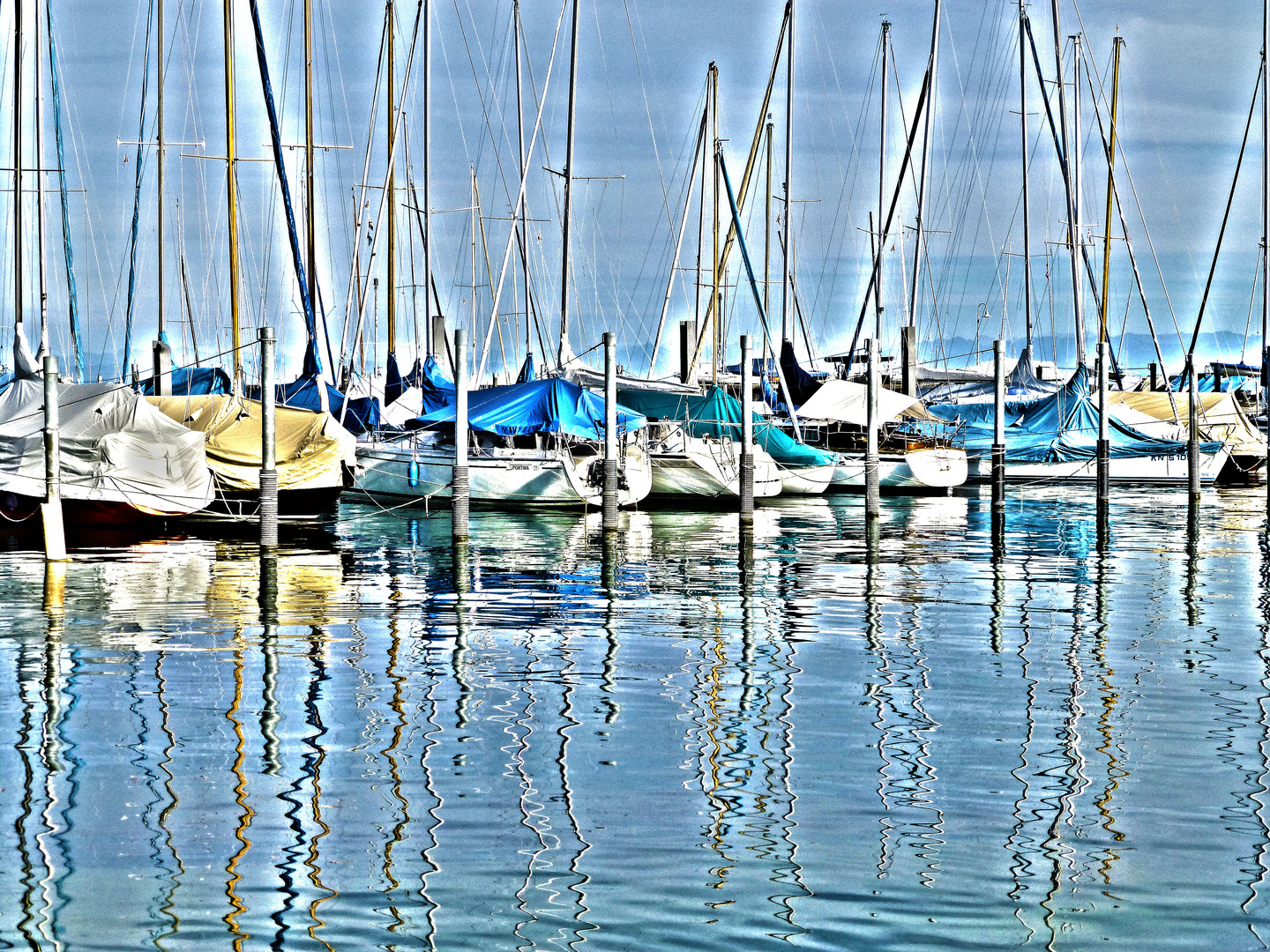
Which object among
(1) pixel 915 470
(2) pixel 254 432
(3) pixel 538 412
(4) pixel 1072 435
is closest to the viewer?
(2) pixel 254 432


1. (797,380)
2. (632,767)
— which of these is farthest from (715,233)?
(632,767)

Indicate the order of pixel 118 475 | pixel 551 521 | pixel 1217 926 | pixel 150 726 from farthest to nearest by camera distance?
pixel 551 521, pixel 118 475, pixel 150 726, pixel 1217 926

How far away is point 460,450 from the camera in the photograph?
25.9 metres

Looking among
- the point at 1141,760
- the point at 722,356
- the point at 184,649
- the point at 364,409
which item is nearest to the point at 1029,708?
the point at 1141,760

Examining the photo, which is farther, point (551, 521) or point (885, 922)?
point (551, 521)

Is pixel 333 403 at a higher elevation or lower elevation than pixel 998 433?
higher

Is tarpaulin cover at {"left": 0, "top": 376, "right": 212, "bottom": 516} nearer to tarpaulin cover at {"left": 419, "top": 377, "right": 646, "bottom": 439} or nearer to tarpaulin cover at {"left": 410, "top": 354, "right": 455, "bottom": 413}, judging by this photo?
tarpaulin cover at {"left": 419, "top": 377, "right": 646, "bottom": 439}

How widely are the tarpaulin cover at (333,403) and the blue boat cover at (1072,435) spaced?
16.7m

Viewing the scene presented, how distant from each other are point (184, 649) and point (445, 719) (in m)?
4.12

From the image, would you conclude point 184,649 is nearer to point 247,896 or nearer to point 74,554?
point 247,896

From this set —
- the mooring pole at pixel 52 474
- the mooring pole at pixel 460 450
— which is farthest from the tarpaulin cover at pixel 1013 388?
the mooring pole at pixel 52 474

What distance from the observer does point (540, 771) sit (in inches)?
384

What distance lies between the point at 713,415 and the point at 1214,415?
1806 cm

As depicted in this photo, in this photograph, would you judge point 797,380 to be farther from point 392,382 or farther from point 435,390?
point 392,382
